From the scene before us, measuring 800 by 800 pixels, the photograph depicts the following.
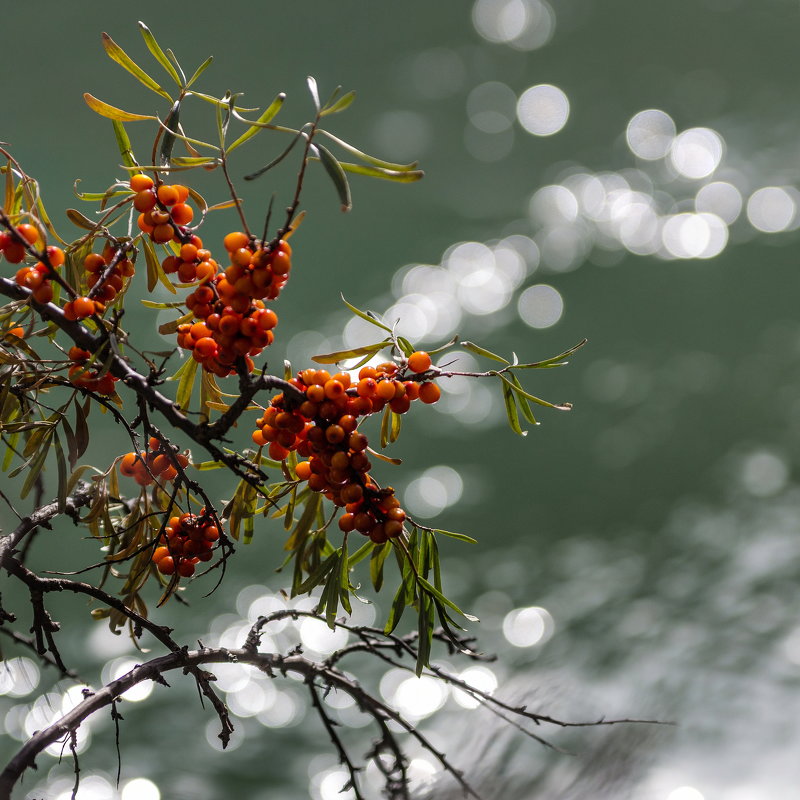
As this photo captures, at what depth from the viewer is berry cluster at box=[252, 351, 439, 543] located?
0.54 meters

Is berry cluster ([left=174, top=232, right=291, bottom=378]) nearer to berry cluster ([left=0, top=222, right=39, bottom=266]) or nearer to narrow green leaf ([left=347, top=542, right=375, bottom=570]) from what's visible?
berry cluster ([left=0, top=222, right=39, bottom=266])

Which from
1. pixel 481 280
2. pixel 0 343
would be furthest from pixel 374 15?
pixel 0 343

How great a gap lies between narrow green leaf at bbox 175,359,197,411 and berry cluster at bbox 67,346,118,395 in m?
0.08

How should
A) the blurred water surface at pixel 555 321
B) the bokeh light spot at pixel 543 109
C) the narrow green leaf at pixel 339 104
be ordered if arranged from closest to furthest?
the narrow green leaf at pixel 339 104 < the blurred water surface at pixel 555 321 < the bokeh light spot at pixel 543 109

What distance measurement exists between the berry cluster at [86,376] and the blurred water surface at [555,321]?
929 mm

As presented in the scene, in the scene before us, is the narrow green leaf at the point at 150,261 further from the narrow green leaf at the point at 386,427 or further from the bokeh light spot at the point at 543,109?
the bokeh light spot at the point at 543,109

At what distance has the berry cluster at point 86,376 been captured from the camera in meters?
0.55

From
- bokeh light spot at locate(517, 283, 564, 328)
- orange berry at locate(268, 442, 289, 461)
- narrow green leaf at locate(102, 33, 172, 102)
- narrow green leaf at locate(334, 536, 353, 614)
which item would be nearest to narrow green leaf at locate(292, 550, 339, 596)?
narrow green leaf at locate(334, 536, 353, 614)

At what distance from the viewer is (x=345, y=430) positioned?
54cm

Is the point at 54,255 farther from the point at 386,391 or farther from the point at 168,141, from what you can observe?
the point at 386,391

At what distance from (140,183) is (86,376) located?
0.41 ft

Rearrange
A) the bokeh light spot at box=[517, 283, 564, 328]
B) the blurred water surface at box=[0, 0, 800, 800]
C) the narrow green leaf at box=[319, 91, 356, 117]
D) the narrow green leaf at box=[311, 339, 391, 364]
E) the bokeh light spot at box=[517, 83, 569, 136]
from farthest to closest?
1. the bokeh light spot at box=[517, 83, 569, 136]
2. the bokeh light spot at box=[517, 283, 564, 328]
3. the blurred water surface at box=[0, 0, 800, 800]
4. the narrow green leaf at box=[311, 339, 391, 364]
5. the narrow green leaf at box=[319, 91, 356, 117]

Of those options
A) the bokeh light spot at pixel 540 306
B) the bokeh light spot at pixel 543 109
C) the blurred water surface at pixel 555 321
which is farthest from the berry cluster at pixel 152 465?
the bokeh light spot at pixel 543 109

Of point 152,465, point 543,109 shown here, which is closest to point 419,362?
point 152,465
